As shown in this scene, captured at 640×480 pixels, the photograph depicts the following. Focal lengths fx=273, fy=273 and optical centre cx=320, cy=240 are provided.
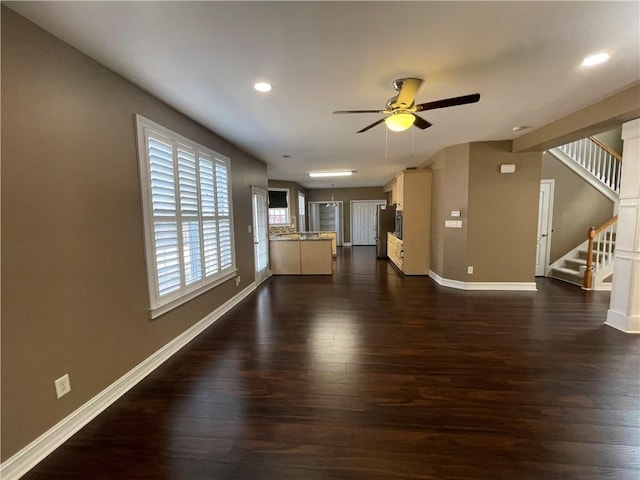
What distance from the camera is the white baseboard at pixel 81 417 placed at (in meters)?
1.51

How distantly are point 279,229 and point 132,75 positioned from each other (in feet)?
22.4

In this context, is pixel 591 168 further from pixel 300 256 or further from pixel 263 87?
pixel 263 87

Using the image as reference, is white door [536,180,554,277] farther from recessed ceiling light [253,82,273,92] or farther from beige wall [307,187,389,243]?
beige wall [307,187,389,243]

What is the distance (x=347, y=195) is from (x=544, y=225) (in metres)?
6.95

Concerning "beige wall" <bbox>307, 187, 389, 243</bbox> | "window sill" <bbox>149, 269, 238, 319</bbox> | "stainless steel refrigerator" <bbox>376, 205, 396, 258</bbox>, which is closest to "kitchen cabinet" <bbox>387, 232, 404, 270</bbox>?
"stainless steel refrigerator" <bbox>376, 205, 396, 258</bbox>

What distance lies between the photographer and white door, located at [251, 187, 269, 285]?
546cm

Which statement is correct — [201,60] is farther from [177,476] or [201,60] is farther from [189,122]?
[177,476]

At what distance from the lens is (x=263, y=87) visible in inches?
97.0

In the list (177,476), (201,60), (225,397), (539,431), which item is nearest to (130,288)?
(225,397)

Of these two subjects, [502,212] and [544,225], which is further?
[544,225]

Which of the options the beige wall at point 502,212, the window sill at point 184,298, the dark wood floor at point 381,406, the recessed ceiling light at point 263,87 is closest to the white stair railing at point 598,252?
the beige wall at point 502,212

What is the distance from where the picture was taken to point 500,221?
472 centimetres

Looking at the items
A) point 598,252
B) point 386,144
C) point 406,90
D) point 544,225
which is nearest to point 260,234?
point 386,144

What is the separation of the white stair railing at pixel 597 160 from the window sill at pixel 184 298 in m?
6.91
